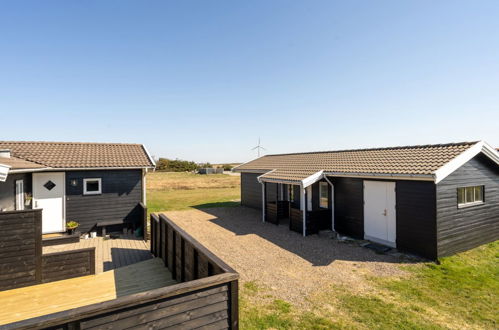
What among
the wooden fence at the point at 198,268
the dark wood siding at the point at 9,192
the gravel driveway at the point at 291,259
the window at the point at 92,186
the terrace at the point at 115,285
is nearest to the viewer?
the terrace at the point at 115,285

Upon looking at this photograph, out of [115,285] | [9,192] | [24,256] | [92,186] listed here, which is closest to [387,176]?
[115,285]

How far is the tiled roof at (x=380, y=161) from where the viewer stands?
8906 mm

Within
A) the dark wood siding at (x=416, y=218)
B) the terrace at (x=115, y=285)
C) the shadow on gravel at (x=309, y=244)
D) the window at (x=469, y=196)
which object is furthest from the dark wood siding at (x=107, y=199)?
the window at (x=469, y=196)

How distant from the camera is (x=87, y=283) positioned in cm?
635

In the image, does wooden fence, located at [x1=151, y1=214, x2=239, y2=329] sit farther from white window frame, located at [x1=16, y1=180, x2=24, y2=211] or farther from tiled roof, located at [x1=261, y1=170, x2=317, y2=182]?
tiled roof, located at [x1=261, y1=170, x2=317, y2=182]

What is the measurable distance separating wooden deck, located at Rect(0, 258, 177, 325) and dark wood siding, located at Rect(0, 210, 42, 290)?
258 millimetres

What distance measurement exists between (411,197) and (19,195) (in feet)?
46.0

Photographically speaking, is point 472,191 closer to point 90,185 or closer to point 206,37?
point 206,37

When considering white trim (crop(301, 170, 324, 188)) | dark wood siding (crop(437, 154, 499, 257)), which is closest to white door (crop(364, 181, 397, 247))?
dark wood siding (crop(437, 154, 499, 257))

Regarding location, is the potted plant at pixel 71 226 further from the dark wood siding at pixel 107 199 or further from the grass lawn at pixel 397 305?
the grass lawn at pixel 397 305

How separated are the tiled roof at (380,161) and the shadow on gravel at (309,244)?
8.84 ft

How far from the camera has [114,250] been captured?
958 centimetres

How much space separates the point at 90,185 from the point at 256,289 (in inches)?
369

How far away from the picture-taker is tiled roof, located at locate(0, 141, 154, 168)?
37.4 ft
